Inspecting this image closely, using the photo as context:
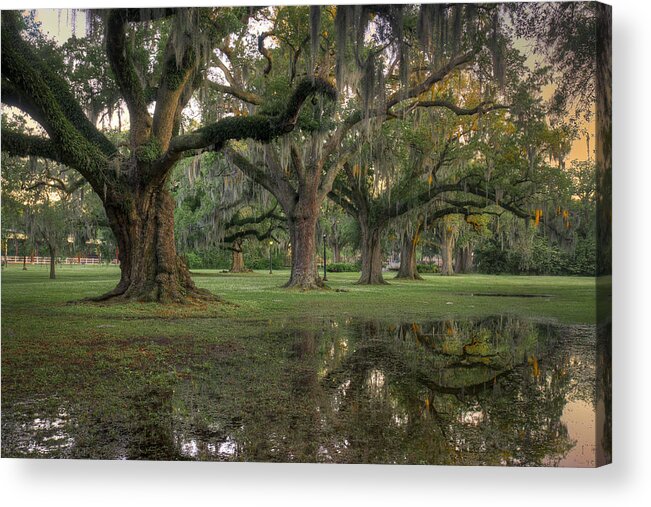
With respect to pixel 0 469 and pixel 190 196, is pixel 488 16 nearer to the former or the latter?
pixel 190 196

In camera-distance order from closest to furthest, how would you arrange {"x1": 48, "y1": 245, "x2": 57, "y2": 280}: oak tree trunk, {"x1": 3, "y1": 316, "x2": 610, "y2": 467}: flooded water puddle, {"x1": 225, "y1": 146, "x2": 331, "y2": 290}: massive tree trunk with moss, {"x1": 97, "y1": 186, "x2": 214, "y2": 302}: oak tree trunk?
{"x1": 3, "y1": 316, "x2": 610, "y2": 467}: flooded water puddle → {"x1": 48, "y1": 245, "x2": 57, "y2": 280}: oak tree trunk → {"x1": 97, "y1": 186, "x2": 214, "y2": 302}: oak tree trunk → {"x1": 225, "y1": 146, "x2": 331, "y2": 290}: massive tree trunk with moss

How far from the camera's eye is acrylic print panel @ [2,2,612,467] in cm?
350

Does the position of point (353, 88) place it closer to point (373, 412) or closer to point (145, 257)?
point (145, 257)

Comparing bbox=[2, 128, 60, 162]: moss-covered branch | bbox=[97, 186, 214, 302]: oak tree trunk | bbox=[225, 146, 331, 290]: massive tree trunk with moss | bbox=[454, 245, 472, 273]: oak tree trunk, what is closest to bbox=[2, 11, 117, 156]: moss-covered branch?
bbox=[2, 128, 60, 162]: moss-covered branch

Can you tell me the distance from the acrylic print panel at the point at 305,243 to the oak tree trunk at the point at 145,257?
0.03 meters

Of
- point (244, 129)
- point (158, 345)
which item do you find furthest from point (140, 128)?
point (158, 345)

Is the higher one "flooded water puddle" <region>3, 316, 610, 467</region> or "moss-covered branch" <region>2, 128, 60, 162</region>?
"moss-covered branch" <region>2, 128, 60, 162</region>

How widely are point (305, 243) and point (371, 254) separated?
1033 millimetres

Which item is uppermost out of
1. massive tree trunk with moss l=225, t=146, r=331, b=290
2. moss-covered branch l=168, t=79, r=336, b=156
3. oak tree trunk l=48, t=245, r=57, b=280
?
moss-covered branch l=168, t=79, r=336, b=156

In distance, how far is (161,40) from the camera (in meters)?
5.24

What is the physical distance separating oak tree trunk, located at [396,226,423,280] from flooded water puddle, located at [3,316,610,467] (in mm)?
2335

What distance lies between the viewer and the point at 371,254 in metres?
6.36

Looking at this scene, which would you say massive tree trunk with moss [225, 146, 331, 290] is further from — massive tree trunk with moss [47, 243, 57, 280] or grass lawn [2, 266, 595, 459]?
massive tree trunk with moss [47, 243, 57, 280]

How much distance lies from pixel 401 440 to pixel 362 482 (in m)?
0.36
